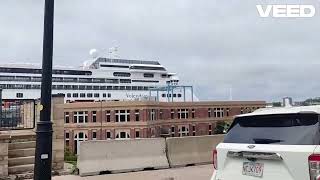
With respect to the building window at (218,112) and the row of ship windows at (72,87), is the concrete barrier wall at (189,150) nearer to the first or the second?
the row of ship windows at (72,87)

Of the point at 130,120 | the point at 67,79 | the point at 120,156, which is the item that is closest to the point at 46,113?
Answer: the point at 120,156

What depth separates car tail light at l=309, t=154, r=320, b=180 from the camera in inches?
160

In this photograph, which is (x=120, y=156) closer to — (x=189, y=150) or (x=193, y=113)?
(x=189, y=150)

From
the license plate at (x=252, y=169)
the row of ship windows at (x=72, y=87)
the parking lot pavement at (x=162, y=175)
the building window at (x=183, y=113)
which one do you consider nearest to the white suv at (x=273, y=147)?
the license plate at (x=252, y=169)

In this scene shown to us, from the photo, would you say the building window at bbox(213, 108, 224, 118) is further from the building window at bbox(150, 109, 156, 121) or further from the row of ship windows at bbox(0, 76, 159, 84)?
the row of ship windows at bbox(0, 76, 159, 84)

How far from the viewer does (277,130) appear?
4.66m

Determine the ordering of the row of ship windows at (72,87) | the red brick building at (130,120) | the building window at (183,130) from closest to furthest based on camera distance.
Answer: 1. the red brick building at (130,120)
2. the building window at (183,130)
3. the row of ship windows at (72,87)

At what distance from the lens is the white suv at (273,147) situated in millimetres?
4219

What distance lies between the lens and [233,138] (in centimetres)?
520

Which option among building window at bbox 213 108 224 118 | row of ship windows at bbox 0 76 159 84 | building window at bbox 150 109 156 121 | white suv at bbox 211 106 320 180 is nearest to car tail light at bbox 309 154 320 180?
white suv at bbox 211 106 320 180

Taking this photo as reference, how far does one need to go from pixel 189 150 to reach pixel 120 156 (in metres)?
2.33

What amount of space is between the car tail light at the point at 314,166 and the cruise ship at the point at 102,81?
8986 centimetres

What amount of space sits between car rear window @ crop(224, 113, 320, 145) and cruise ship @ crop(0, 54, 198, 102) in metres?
88.7

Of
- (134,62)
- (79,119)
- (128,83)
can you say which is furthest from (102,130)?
(134,62)
